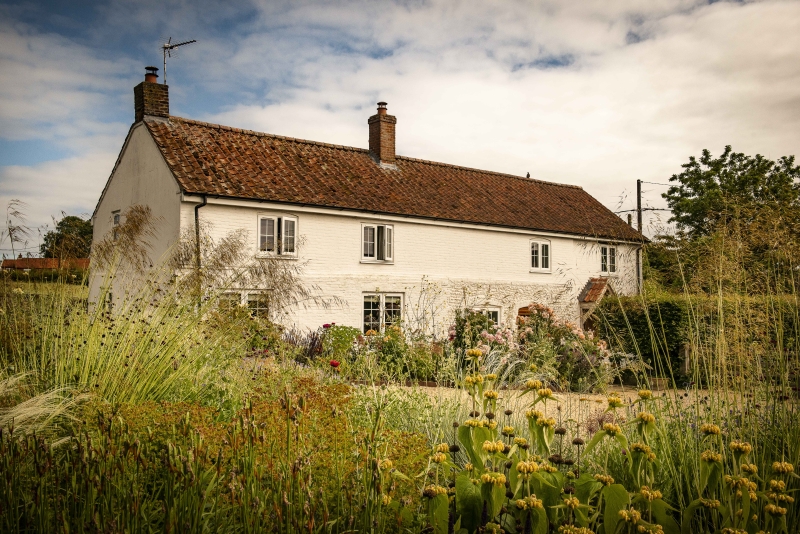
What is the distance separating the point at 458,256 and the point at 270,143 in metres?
7.68

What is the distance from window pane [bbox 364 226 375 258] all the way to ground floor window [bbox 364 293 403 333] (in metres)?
1.36

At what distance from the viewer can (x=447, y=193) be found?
22.1 meters

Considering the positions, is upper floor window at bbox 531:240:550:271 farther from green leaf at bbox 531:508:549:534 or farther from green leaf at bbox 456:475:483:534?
green leaf at bbox 531:508:549:534

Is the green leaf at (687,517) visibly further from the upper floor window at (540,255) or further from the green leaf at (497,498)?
the upper floor window at (540,255)

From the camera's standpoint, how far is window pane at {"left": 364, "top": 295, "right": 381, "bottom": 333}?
18.8 m

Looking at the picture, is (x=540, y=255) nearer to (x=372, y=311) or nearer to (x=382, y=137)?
(x=382, y=137)

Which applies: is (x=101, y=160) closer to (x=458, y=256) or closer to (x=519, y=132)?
(x=458, y=256)

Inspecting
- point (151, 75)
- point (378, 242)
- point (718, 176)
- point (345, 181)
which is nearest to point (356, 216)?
point (378, 242)

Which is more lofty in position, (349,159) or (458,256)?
(349,159)

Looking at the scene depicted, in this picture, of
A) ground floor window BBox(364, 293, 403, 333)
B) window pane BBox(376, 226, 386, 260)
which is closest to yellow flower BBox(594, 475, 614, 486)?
ground floor window BBox(364, 293, 403, 333)

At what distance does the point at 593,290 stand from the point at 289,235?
13.6 m

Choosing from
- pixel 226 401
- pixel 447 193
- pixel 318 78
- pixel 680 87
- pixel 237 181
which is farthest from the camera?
pixel 447 193

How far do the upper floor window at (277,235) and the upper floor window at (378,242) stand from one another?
8.44ft

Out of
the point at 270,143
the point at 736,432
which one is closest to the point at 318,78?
the point at 736,432
